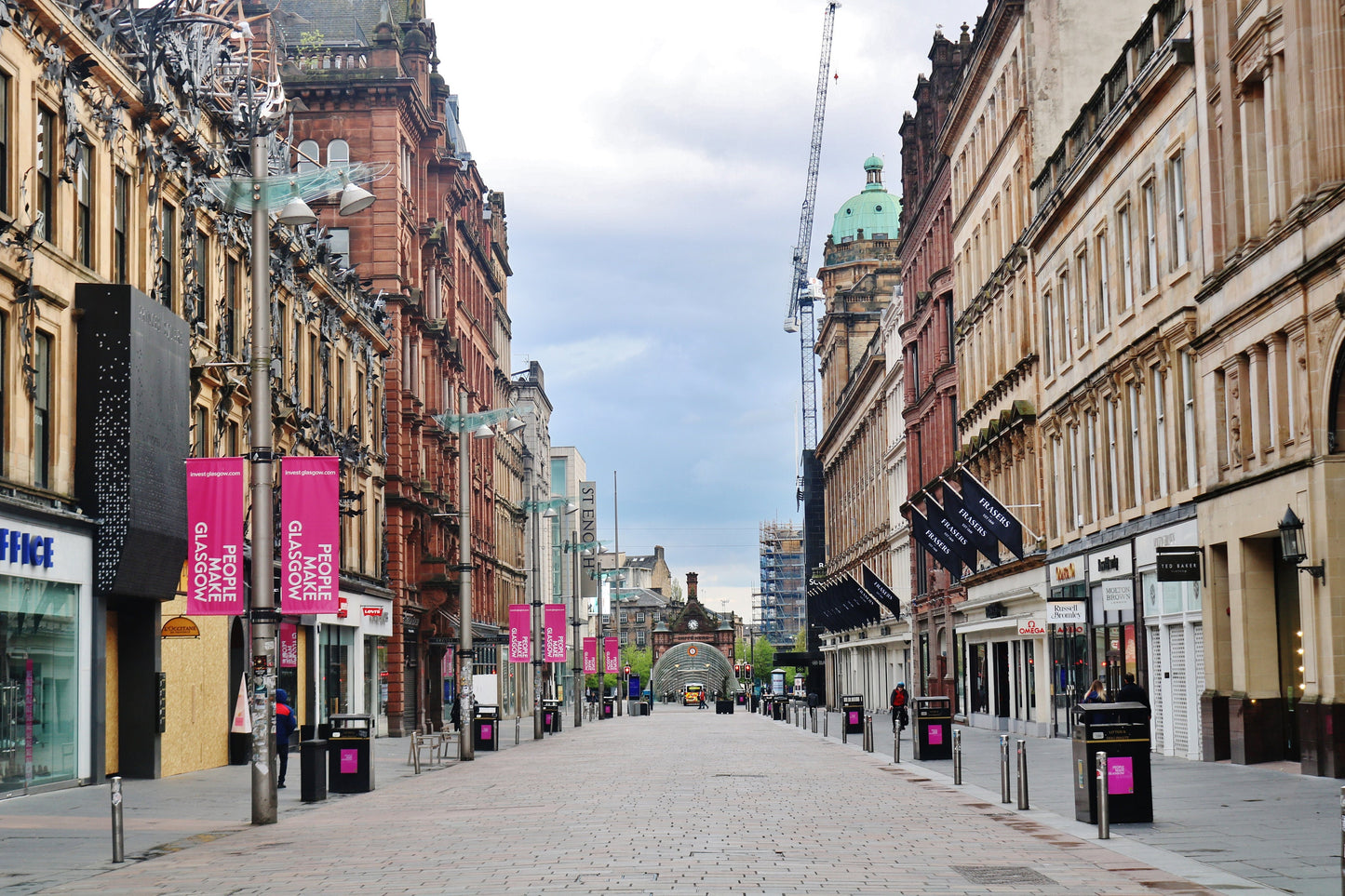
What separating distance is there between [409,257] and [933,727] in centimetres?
3241

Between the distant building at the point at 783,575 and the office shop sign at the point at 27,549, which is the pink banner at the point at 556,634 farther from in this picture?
the distant building at the point at 783,575

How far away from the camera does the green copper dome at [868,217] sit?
5669 inches

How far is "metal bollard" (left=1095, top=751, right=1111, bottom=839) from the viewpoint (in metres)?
16.9

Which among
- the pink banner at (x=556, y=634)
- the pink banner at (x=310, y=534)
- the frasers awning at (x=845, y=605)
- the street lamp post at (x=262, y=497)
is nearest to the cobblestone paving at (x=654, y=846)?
the street lamp post at (x=262, y=497)

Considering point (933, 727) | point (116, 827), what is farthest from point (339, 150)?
point (116, 827)

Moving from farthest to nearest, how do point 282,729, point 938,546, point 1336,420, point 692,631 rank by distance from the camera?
1. point 692,631
2. point 938,546
3. point 282,729
4. point 1336,420

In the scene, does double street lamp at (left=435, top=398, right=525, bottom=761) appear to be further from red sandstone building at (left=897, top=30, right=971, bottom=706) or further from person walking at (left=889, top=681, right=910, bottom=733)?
red sandstone building at (left=897, top=30, right=971, bottom=706)

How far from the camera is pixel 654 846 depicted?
1702 centimetres

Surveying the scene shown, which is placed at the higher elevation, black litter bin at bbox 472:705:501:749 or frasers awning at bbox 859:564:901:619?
frasers awning at bbox 859:564:901:619

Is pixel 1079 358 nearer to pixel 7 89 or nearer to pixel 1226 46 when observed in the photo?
pixel 1226 46

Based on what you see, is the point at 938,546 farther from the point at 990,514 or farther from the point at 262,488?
the point at 262,488

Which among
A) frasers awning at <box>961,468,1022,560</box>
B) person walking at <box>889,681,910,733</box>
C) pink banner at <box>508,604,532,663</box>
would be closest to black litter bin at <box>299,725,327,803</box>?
person walking at <box>889,681,910,733</box>

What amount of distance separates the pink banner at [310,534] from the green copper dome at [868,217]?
118911 millimetres

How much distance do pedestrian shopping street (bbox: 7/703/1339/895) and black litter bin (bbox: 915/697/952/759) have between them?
289 cm
